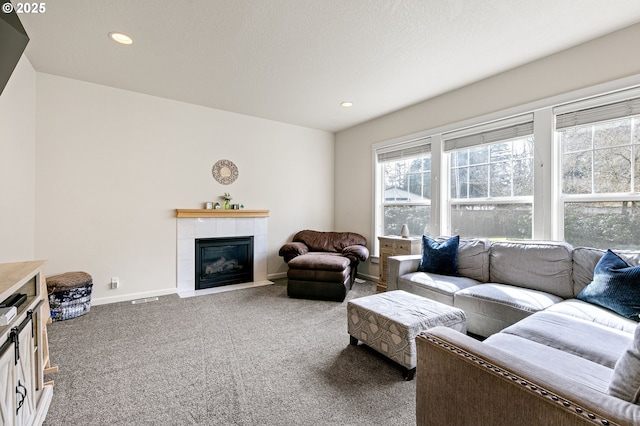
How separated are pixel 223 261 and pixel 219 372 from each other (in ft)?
8.15

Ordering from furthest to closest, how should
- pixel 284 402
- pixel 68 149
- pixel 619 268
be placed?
pixel 68 149
pixel 619 268
pixel 284 402

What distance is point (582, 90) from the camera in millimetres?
2502

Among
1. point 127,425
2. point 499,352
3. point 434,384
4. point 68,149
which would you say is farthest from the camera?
point 68,149

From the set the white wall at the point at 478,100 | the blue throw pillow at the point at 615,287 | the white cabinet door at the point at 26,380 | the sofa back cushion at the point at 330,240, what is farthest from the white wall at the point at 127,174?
the blue throw pillow at the point at 615,287

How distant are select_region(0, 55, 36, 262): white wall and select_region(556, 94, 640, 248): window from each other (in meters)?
5.01

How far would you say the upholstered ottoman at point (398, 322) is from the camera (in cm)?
191

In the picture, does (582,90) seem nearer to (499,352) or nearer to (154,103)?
(499,352)

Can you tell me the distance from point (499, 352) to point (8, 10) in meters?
2.72

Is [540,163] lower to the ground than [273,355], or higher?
higher

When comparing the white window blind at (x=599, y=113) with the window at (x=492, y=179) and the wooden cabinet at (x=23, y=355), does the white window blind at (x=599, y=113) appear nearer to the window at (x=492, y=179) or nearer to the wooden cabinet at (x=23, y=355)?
the window at (x=492, y=179)

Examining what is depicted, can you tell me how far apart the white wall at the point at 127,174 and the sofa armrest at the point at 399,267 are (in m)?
2.43

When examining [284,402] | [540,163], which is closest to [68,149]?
[284,402]

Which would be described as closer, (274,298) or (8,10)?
(8,10)

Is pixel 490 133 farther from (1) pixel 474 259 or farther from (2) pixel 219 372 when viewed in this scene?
(2) pixel 219 372
